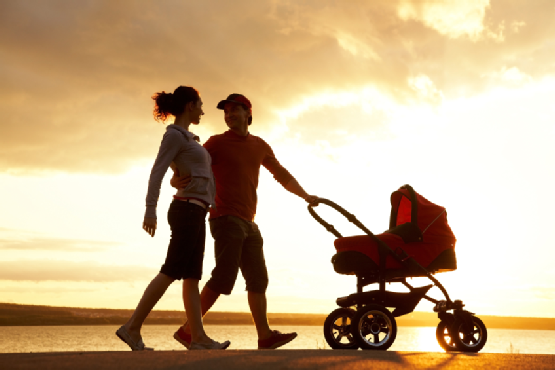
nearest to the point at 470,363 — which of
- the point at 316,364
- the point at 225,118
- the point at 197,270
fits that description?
the point at 316,364

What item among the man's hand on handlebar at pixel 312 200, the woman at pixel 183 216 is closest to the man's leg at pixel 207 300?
the woman at pixel 183 216

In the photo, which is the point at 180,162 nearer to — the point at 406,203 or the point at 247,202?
the point at 247,202

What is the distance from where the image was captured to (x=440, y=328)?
6.13 meters

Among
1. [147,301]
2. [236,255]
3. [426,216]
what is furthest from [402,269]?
[147,301]

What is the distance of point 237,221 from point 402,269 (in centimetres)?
170

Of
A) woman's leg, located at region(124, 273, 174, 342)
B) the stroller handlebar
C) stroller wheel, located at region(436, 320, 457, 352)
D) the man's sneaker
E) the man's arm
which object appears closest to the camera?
woman's leg, located at region(124, 273, 174, 342)

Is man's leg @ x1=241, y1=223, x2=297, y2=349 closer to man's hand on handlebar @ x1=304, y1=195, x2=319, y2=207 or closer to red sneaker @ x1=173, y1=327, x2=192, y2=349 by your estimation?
red sneaker @ x1=173, y1=327, x2=192, y2=349

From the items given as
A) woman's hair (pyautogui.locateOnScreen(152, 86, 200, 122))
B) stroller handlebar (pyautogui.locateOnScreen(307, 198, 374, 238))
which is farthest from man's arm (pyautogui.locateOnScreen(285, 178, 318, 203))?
woman's hair (pyautogui.locateOnScreen(152, 86, 200, 122))

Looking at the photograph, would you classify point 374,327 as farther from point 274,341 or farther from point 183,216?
point 183,216

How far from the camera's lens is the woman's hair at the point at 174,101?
16.6 feet

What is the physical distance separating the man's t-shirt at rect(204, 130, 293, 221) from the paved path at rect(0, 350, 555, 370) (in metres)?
1.64

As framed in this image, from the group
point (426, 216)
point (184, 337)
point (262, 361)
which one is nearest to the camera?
point (262, 361)

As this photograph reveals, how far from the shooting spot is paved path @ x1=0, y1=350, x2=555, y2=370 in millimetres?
3539

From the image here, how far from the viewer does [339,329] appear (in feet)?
19.5
